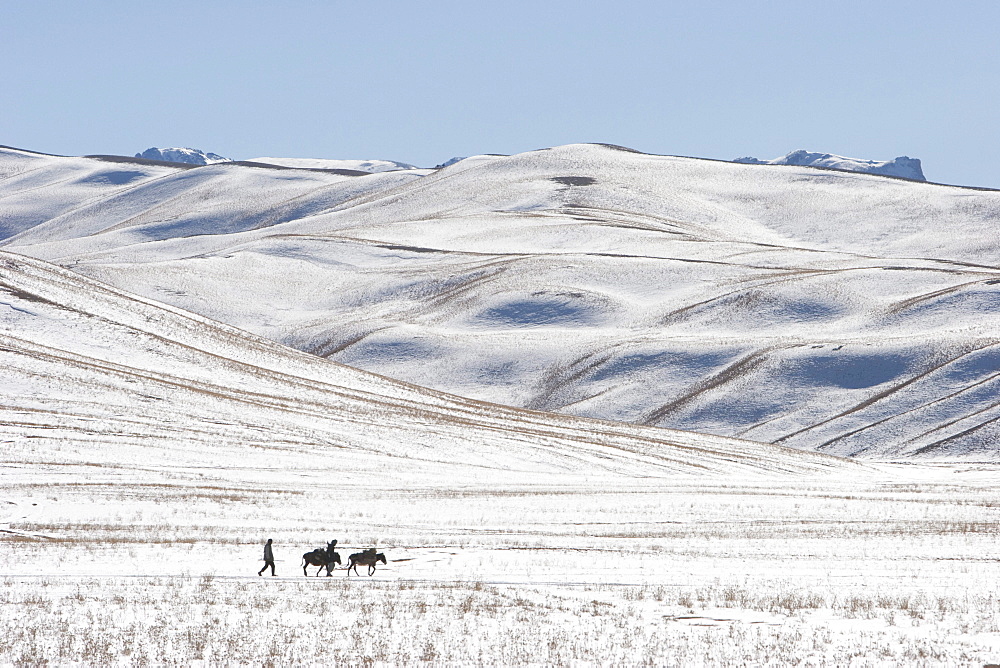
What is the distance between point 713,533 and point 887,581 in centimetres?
1013

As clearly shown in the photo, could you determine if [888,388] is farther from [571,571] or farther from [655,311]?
[571,571]

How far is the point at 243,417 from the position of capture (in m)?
59.8

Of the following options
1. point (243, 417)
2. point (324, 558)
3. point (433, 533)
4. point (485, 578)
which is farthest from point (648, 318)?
point (324, 558)

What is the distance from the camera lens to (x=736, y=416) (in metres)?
89.8

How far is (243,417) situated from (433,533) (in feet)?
104

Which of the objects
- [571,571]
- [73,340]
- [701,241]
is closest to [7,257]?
[73,340]

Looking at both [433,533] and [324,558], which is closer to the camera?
[324,558]

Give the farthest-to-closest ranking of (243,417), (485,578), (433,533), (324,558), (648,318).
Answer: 1. (648,318)
2. (243,417)
3. (433,533)
4. (485,578)
5. (324,558)

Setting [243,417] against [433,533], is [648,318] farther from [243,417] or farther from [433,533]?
[433,533]

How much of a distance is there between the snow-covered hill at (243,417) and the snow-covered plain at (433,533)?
290 mm

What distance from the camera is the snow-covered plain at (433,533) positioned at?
53.3ft

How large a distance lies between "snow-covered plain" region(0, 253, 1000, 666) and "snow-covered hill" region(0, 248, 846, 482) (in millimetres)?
290

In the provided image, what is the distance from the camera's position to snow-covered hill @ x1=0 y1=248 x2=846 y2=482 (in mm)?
50219

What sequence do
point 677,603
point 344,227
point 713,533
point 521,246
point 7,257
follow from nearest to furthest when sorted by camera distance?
1. point 677,603
2. point 713,533
3. point 7,257
4. point 521,246
5. point 344,227
